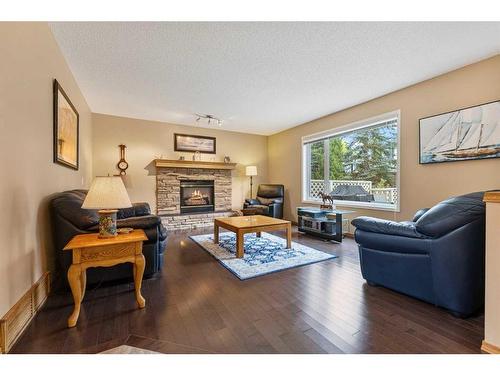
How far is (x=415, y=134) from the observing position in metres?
3.40

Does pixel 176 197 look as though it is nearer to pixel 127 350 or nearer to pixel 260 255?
pixel 260 255

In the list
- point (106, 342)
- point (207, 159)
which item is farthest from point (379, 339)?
point (207, 159)

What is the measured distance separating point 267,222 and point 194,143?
10.9 feet

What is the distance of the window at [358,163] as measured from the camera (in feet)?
A: 12.7

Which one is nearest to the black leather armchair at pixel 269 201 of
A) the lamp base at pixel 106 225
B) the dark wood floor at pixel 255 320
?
the dark wood floor at pixel 255 320

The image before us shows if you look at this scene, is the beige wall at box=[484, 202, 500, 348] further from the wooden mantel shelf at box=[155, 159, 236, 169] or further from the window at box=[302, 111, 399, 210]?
the wooden mantel shelf at box=[155, 159, 236, 169]

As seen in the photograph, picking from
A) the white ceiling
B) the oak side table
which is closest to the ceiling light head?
the white ceiling

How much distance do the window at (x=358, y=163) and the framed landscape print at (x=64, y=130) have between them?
14.1 feet

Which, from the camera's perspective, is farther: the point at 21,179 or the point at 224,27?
the point at 224,27

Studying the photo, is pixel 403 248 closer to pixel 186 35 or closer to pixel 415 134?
pixel 415 134

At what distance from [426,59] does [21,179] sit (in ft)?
13.6

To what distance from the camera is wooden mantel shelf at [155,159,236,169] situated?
17.1ft
